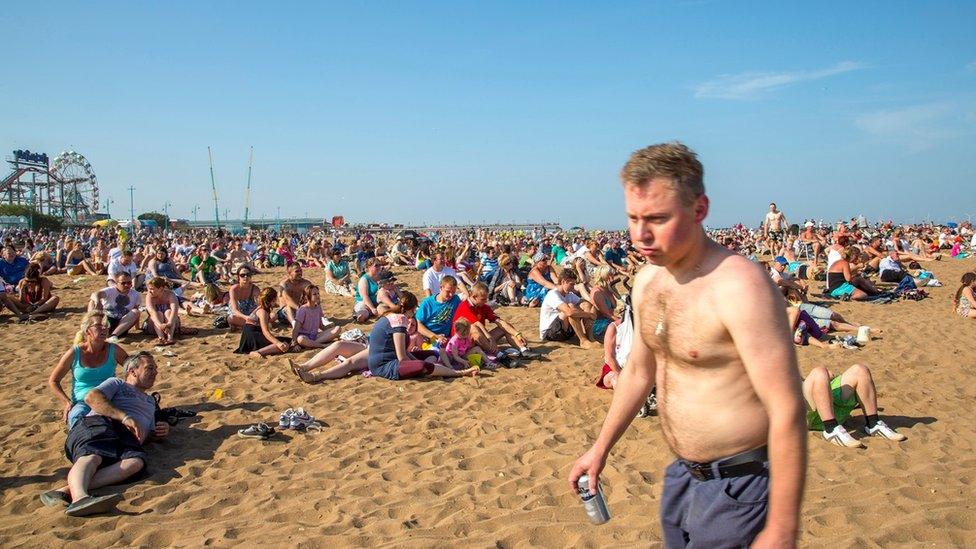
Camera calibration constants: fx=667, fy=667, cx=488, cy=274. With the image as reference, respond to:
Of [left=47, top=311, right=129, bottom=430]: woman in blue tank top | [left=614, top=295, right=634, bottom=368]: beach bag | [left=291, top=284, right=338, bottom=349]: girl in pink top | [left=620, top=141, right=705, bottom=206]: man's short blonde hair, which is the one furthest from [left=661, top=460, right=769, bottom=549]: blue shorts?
[left=291, top=284, right=338, bottom=349]: girl in pink top

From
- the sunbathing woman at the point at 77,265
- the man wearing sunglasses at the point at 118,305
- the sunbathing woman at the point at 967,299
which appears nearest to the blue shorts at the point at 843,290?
the sunbathing woman at the point at 967,299

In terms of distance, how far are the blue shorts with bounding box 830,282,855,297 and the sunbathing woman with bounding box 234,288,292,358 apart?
1060 centimetres

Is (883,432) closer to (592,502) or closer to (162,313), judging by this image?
(592,502)

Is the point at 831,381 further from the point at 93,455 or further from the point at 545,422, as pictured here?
the point at 93,455

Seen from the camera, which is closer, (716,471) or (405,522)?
(716,471)

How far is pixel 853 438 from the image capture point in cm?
515

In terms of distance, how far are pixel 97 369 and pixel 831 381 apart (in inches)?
238

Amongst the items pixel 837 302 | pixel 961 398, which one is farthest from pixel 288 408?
pixel 837 302

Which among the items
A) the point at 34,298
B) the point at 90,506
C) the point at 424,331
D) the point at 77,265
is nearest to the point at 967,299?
the point at 424,331

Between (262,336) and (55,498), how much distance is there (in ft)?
14.8

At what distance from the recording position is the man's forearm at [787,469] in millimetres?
1542

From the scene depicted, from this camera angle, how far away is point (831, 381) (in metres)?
5.53

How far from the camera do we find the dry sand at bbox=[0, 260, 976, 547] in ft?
12.2

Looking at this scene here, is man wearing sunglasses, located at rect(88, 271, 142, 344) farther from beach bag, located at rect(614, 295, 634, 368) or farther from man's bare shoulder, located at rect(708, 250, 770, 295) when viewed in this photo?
man's bare shoulder, located at rect(708, 250, 770, 295)
